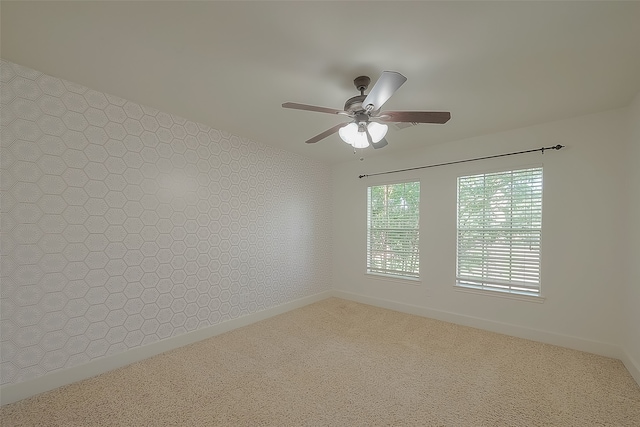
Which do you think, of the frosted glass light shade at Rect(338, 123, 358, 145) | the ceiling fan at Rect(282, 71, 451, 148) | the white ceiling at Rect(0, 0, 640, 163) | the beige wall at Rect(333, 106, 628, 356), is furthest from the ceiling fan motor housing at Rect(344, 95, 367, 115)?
the beige wall at Rect(333, 106, 628, 356)

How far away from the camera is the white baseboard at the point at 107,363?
193 centimetres

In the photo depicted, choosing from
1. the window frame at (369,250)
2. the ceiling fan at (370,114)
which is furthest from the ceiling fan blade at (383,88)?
the window frame at (369,250)

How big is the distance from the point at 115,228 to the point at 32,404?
135cm

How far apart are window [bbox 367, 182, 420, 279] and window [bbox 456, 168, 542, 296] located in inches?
25.1

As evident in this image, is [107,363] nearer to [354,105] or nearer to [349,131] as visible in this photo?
[349,131]

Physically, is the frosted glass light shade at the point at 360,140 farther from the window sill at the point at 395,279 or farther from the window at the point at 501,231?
the window sill at the point at 395,279

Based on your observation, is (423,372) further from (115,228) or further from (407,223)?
(115,228)

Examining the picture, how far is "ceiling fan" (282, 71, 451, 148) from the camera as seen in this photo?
1641 millimetres

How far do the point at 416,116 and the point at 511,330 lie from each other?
287 cm

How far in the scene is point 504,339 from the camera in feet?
9.87

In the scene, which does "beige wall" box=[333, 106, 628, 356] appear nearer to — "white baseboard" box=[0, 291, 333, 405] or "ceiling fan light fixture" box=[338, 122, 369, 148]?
"ceiling fan light fixture" box=[338, 122, 369, 148]

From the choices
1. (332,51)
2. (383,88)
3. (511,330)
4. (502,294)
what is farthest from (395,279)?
(332,51)

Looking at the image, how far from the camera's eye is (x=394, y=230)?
4.21m

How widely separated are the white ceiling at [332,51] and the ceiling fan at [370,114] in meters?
0.26
